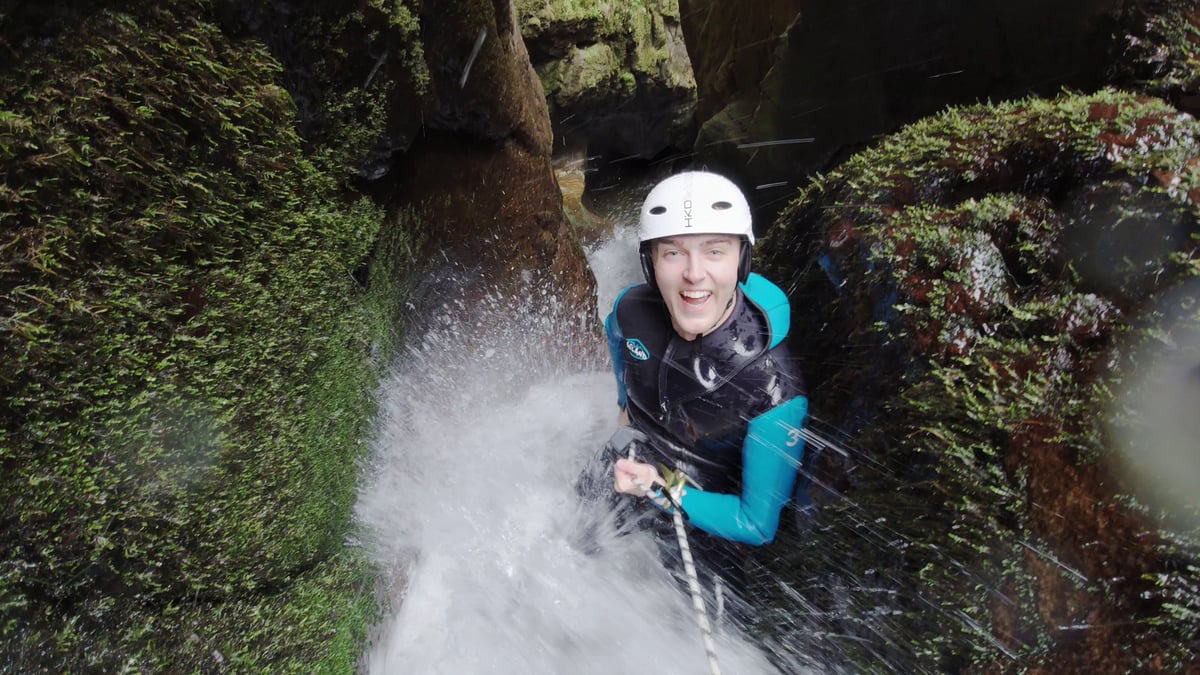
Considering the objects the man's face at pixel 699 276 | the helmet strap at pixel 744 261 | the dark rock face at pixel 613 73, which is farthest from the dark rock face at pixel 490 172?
the dark rock face at pixel 613 73

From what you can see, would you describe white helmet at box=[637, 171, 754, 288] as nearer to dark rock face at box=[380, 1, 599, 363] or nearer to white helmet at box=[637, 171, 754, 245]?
white helmet at box=[637, 171, 754, 245]

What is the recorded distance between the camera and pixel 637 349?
3090 mm

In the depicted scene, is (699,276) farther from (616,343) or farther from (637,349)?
(616,343)

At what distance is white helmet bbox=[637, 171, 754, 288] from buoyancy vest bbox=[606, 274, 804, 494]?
0.96 feet

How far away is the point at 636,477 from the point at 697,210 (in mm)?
1377

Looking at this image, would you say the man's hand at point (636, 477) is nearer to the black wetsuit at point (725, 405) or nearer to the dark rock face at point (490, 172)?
the black wetsuit at point (725, 405)

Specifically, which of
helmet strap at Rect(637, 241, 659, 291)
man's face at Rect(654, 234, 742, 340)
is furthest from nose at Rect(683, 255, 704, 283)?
helmet strap at Rect(637, 241, 659, 291)

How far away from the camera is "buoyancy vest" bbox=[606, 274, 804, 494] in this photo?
2.68m

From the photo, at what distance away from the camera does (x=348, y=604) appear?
326cm

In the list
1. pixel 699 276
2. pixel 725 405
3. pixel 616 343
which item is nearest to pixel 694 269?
pixel 699 276

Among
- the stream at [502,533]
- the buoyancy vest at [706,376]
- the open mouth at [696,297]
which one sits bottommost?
the stream at [502,533]

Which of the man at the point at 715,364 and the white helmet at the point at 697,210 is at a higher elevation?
the white helmet at the point at 697,210

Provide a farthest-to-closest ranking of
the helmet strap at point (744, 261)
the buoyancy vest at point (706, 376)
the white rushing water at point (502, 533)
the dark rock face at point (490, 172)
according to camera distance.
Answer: the dark rock face at point (490, 172) → the white rushing water at point (502, 533) → the helmet strap at point (744, 261) → the buoyancy vest at point (706, 376)

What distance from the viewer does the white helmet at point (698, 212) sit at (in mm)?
2717
